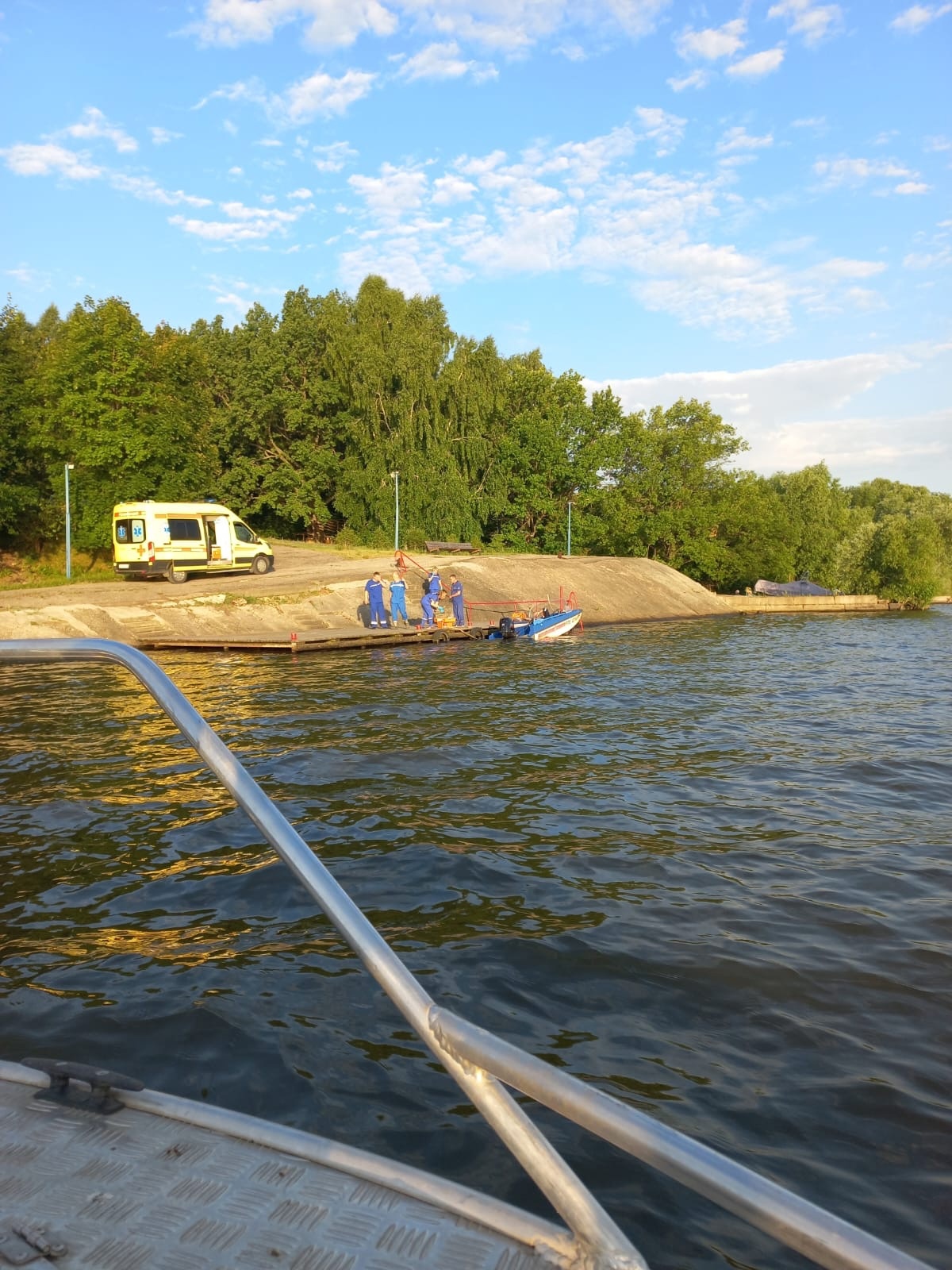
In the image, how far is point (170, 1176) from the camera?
8.76 feet

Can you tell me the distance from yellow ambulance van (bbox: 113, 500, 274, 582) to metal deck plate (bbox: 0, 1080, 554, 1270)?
3068 centimetres

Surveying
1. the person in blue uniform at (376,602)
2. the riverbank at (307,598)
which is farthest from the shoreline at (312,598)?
the person in blue uniform at (376,602)

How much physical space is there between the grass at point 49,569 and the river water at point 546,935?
2005 centimetres

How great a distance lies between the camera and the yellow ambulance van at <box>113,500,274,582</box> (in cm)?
3180

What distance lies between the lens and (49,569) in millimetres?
37250

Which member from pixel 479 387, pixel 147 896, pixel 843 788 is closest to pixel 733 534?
pixel 479 387

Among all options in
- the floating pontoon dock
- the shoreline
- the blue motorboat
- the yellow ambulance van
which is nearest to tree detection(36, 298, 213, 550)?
the yellow ambulance van

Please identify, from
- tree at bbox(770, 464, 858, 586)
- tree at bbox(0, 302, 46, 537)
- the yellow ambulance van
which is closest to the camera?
the yellow ambulance van

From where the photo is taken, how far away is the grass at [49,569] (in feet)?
107

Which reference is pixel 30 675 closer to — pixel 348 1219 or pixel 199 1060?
pixel 199 1060

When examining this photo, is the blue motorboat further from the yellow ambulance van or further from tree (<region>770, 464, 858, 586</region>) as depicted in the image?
tree (<region>770, 464, 858, 586</region>)

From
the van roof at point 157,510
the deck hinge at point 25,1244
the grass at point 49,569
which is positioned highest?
the van roof at point 157,510

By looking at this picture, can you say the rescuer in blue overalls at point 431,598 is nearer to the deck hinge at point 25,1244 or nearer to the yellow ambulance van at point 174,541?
the yellow ambulance van at point 174,541

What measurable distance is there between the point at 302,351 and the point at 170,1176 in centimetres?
5716
